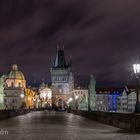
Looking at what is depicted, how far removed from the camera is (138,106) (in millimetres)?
27312

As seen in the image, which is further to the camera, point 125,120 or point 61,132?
point 125,120

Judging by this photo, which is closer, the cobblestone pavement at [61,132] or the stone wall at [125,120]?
the cobblestone pavement at [61,132]

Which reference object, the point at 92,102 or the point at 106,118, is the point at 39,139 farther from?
the point at 92,102

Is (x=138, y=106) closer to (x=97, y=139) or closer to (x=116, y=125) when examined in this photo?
(x=116, y=125)

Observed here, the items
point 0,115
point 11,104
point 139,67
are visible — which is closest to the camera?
point 139,67

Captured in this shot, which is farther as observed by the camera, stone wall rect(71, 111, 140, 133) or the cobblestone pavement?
stone wall rect(71, 111, 140, 133)

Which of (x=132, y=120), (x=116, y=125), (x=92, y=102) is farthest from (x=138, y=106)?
(x=92, y=102)

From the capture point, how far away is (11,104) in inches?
7854

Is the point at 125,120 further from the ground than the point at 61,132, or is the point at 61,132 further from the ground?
the point at 125,120

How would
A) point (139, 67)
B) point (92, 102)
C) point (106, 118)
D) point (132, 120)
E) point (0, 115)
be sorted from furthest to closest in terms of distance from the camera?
point (92, 102), point (0, 115), point (106, 118), point (139, 67), point (132, 120)

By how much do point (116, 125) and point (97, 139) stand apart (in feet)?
43.6

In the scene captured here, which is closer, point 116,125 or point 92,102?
point 116,125

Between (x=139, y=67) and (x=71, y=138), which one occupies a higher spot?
(x=139, y=67)

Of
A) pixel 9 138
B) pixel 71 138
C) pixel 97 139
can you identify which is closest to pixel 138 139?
pixel 97 139
